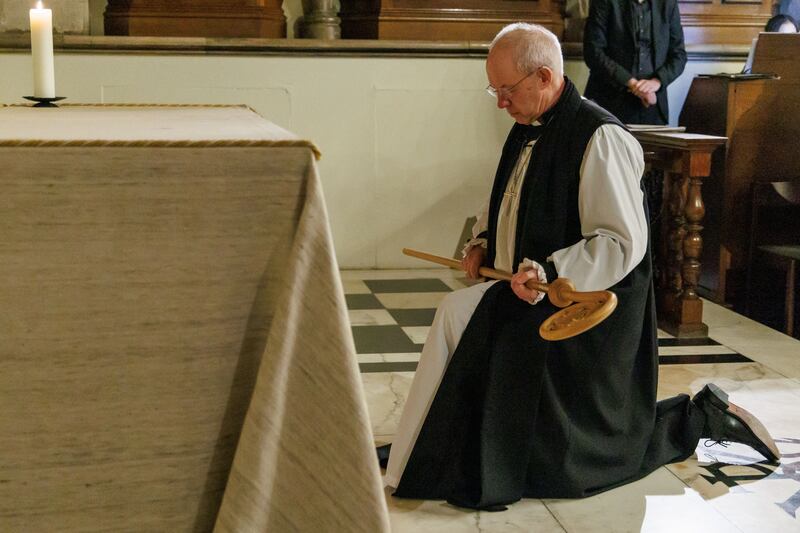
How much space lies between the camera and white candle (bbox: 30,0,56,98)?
2.76m

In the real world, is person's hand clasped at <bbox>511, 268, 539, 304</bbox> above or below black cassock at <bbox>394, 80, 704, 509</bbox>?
above

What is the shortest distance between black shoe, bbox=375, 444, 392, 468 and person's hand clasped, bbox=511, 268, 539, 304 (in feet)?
2.60

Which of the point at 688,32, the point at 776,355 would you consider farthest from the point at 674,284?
the point at 688,32

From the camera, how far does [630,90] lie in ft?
20.2

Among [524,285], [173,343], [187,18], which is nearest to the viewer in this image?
[173,343]

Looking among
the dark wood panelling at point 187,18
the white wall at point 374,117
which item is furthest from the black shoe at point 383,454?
the dark wood panelling at point 187,18

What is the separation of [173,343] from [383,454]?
1.92m

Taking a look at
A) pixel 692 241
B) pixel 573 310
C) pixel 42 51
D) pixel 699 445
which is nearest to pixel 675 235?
pixel 692 241

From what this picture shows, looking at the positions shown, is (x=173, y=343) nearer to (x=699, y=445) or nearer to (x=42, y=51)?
(x=42, y=51)

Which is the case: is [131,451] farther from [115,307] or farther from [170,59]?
[170,59]

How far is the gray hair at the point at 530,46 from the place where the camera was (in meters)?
2.96

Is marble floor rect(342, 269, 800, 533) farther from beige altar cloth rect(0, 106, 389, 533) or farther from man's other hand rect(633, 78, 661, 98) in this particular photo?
beige altar cloth rect(0, 106, 389, 533)

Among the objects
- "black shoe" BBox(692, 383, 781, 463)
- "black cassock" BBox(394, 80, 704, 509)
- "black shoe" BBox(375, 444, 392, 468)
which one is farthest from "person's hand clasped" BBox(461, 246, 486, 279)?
"black shoe" BBox(692, 383, 781, 463)

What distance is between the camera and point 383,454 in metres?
3.34
